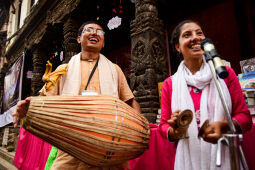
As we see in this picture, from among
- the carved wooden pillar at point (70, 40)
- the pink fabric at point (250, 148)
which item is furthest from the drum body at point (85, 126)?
the carved wooden pillar at point (70, 40)

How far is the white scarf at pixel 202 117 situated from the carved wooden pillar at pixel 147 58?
1477 millimetres

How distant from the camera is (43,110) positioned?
921 millimetres

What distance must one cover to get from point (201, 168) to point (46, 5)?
7.12 m

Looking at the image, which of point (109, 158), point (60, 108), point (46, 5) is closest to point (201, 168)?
point (109, 158)

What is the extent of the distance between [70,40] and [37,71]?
308 cm

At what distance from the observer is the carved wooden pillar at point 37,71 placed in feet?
22.2

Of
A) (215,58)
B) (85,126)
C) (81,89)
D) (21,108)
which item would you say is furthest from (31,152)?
(215,58)

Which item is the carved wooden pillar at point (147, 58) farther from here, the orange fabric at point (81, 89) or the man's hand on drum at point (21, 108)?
the man's hand on drum at point (21, 108)

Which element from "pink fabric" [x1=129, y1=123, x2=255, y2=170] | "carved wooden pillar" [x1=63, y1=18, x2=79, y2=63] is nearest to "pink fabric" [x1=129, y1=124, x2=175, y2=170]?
"pink fabric" [x1=129, y1=123, x2=255, y2=170]

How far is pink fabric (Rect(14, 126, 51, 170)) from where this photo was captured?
2674 millimetres

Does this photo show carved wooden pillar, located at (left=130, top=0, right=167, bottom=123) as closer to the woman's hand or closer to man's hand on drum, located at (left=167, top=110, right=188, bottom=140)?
man's hand on drum, located at (left=167, top=110, right=188, bottom=140)

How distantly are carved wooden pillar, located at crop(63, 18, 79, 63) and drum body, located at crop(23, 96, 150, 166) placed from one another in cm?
405

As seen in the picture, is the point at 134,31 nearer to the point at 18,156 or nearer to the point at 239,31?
the point at 239,31

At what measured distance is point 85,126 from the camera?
0.92 m
